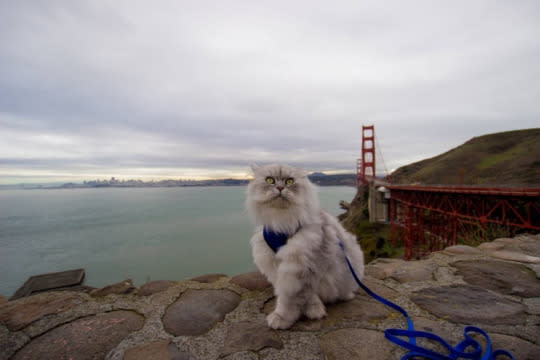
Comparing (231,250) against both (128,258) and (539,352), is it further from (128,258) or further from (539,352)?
(539,352)

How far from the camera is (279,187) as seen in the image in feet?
5.83

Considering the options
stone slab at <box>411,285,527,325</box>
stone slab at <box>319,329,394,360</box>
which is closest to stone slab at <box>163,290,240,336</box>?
stone slab at <box>319,329,394,360</box>

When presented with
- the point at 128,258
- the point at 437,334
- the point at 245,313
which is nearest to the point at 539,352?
the point at 437,334

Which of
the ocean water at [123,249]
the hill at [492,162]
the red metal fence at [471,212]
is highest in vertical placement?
the hill at [492,162]

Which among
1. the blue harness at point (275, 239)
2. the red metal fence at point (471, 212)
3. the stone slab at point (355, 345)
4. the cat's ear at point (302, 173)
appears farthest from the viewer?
the red metal fence at point (471, 212)

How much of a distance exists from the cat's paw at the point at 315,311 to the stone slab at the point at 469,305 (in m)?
0.82

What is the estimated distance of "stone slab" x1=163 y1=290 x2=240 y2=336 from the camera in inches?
64.6

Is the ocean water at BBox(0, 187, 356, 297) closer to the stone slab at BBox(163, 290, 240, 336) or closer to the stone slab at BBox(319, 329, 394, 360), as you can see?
the stone slab at BBox(163, 290, 240, 336)

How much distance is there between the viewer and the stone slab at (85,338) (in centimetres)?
138

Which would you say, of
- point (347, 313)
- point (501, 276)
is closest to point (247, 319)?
point (347, 313)

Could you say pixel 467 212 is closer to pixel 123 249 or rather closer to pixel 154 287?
pixel 154 287

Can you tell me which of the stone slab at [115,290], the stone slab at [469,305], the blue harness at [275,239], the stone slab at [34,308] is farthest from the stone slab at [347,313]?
the stone slab at [34,308]

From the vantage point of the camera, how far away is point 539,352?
125cm

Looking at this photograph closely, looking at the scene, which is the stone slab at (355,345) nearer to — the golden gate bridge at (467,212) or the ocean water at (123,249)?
the golden gate bridge at (467,212)
